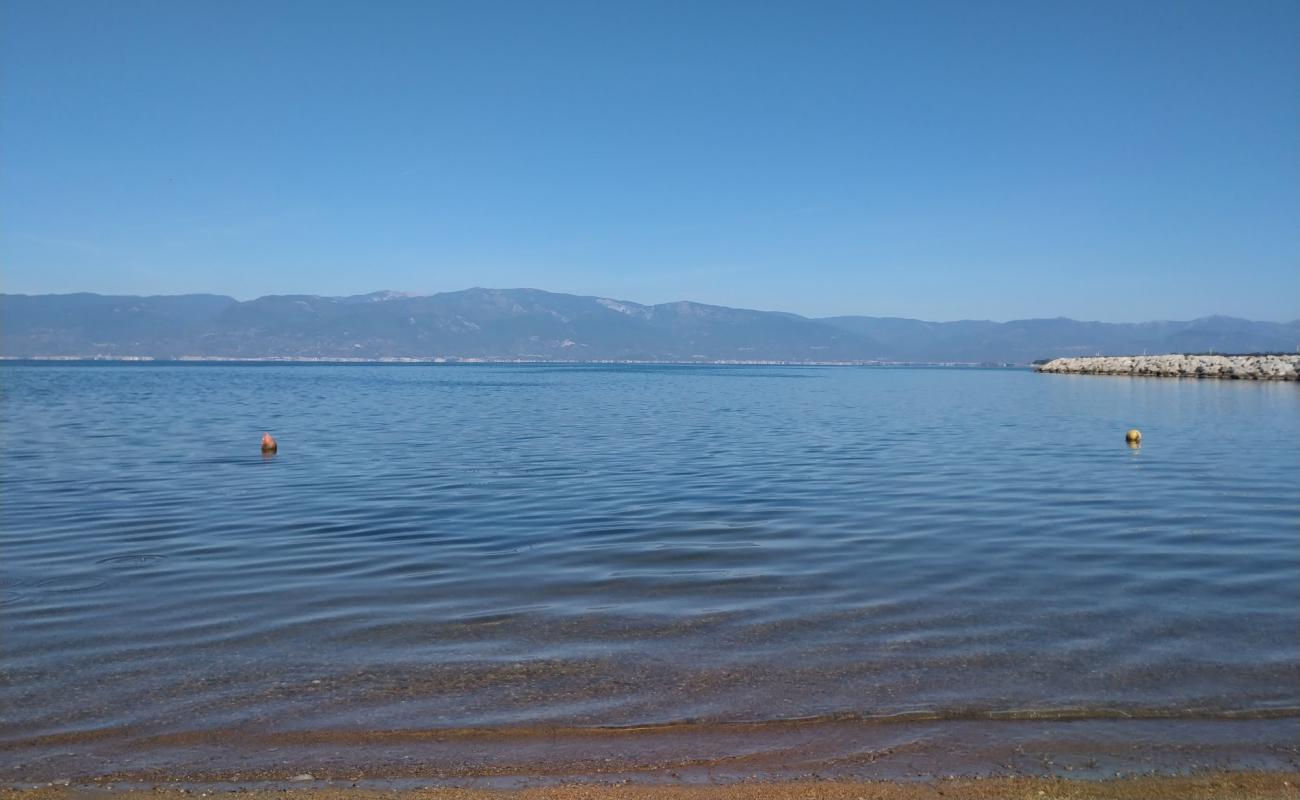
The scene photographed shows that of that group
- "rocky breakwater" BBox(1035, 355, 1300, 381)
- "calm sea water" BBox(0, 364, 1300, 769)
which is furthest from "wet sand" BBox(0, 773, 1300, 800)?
"rocky breakwater" BBox(1035, 355, 1300, 381)

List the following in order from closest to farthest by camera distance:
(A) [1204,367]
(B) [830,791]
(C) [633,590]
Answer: (B) [830,791], (C) [633,590], (A) [1204,367]

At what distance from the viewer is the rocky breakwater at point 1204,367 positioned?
7325 centimetres

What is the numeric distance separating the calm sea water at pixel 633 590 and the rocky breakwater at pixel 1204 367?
57455 mm

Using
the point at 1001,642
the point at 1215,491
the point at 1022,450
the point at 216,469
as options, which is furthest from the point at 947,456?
the point at 216,469

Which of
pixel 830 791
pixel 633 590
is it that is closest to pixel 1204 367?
pixel 633 590

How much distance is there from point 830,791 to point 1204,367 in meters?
93.0

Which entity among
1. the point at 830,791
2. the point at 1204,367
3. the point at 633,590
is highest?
the point at 1204,367

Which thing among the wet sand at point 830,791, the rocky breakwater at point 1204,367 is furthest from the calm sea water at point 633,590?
the rocky breakwater at point 1204,367

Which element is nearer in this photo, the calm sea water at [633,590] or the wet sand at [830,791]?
the wet sand at [830,791]

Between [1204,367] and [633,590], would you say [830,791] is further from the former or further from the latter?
[1204,367]

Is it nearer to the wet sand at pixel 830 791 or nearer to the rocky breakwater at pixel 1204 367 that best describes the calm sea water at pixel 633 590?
the wet sand at pixel 830 791

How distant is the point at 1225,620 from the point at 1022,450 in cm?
1836

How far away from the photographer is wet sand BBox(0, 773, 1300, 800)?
5492 mm

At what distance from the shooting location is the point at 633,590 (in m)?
10.9
